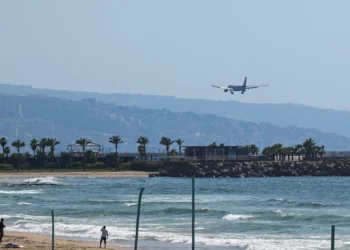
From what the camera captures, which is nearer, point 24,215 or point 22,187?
point 24,215

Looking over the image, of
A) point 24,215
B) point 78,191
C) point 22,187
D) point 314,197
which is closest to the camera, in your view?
point 24,215

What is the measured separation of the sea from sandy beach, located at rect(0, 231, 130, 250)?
1492 mm

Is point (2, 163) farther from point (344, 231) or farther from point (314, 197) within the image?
point (344, 231)

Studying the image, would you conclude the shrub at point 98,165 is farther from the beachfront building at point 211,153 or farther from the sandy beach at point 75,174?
the beachfront building at point 211,153

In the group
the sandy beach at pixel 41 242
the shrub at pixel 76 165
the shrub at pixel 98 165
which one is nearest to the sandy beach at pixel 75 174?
the shrub at pixel 98 165

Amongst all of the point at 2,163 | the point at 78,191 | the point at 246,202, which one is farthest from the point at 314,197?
the point at 2,163

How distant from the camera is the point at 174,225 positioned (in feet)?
167

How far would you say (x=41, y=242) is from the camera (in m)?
41.4

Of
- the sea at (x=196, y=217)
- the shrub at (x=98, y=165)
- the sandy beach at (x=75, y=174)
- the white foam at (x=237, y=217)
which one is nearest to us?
the sea at (x=196, y=217)

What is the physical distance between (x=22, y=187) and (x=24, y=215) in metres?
41.9

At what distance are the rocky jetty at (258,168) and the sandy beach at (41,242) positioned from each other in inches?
3272

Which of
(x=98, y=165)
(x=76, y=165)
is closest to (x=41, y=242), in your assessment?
(x=98, y=165)

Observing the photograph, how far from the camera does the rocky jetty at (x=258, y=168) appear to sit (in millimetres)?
133750

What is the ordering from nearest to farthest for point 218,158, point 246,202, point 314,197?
point 246,202
point 314,197
point 218,158
